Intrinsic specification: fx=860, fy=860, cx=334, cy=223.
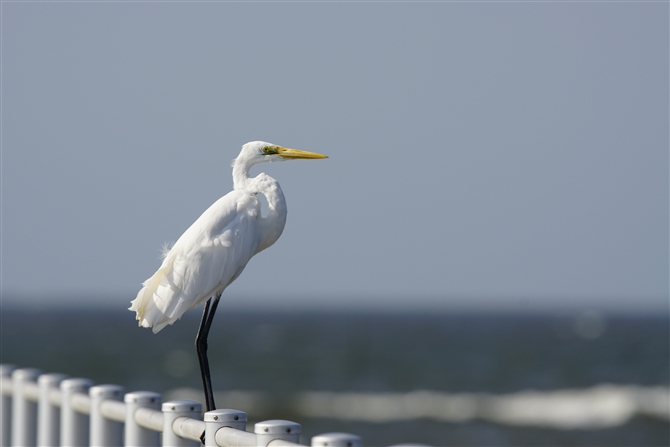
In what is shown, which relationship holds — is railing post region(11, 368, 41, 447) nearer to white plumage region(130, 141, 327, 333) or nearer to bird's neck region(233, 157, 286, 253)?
white plumage region(130, 141, 327, 333)

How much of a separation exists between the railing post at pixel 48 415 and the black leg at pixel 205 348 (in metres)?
0.51

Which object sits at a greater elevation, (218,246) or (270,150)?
(270,150)

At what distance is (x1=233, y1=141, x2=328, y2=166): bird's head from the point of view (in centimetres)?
362

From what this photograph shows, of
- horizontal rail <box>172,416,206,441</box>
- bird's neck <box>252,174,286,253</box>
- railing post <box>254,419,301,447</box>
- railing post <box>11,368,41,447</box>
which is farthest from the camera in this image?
bird's neck <box>252,174,286,253</box>

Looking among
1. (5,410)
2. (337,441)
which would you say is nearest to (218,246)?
(5,410)

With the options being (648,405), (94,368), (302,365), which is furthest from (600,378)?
(94,368)

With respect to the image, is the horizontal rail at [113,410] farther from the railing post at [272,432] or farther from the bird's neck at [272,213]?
the bird's neck at [272,213]

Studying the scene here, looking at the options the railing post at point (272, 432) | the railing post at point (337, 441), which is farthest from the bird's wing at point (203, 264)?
the railing post at point (337, 441)

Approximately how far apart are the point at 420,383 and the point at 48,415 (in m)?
18.4

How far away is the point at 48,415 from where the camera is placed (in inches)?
123

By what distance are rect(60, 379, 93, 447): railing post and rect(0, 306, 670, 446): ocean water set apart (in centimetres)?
1033

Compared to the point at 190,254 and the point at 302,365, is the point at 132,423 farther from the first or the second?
the point at 302,365

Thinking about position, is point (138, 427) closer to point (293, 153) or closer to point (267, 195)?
point (267, 195)

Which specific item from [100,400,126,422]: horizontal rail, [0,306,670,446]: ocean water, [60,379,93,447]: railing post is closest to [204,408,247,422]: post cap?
[100,400,126,422]: horizontal rail
